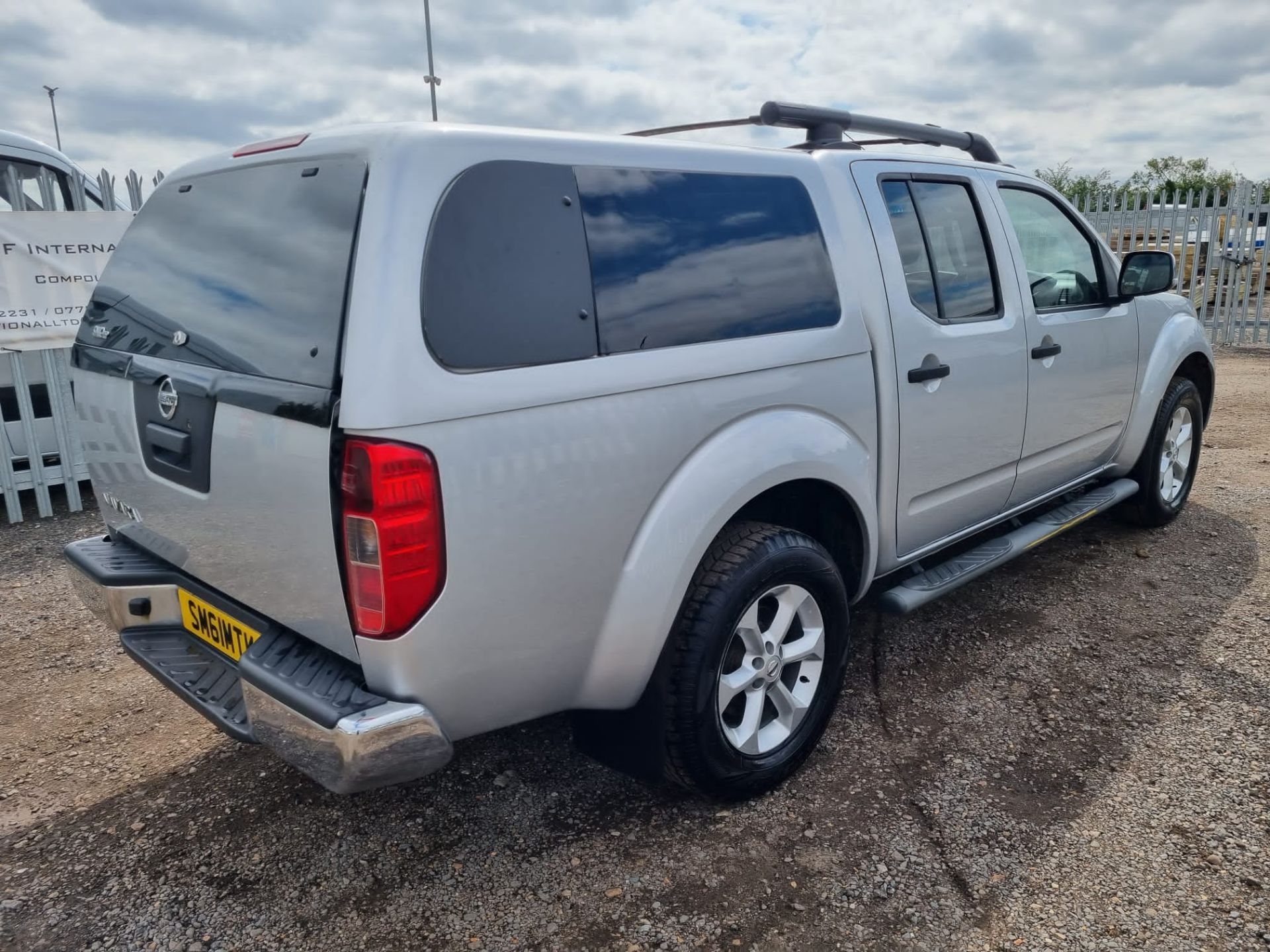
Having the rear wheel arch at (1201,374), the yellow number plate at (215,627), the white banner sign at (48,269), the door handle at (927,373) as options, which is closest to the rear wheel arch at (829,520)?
the door handle at (927,373)

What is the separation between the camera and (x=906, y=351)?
2.97 m

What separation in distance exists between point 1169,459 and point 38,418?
6.82m

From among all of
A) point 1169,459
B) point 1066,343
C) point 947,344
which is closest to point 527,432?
point 947,344

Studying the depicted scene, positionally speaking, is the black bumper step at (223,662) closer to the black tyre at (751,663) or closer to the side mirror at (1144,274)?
the black tyre at (751,663)

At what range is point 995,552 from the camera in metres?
3.55

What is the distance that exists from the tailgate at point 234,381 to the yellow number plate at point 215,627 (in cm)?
7

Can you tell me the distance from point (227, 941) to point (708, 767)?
127 cm

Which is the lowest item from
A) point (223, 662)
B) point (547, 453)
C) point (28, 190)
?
point (223, 662)

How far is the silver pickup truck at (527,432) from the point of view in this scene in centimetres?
190

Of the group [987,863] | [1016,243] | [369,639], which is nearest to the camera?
[369,639]

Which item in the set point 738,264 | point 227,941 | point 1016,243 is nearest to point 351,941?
point 227,941

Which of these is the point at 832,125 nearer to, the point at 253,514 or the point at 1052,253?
the point at 1052,253

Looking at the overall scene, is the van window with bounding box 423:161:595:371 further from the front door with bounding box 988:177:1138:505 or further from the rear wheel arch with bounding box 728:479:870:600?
the front door with bounding box 988:177:1138:505

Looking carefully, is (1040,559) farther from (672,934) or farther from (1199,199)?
(1199,199)
